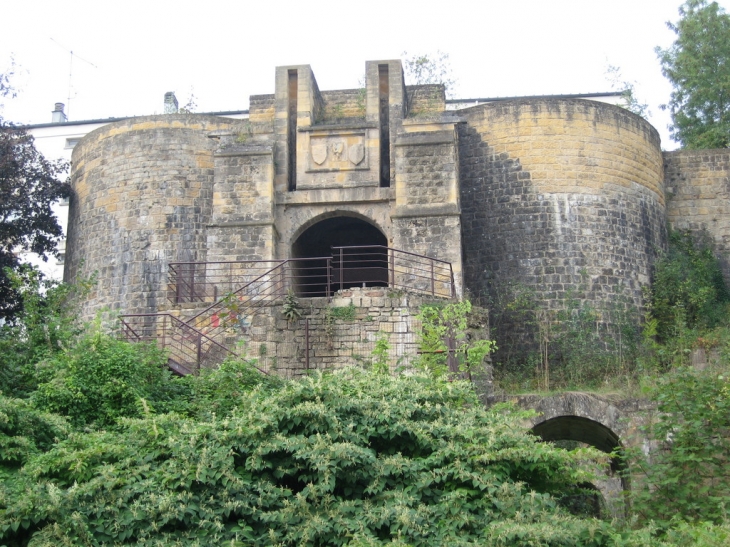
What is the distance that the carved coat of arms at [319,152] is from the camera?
18891 mm

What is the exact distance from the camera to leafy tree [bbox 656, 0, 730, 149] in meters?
25.9

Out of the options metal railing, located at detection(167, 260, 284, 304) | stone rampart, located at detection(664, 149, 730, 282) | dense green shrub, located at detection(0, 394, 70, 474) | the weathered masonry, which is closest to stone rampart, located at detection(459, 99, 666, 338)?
the weathered masonry

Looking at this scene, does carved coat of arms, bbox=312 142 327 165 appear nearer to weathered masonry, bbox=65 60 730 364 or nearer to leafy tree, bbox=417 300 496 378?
weathered masonry, bbox=65 60 730 364

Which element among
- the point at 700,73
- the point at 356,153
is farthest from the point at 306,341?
the point at 700,73

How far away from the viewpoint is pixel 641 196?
21.0m

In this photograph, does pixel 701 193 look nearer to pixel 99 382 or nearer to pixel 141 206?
pixel 141 206

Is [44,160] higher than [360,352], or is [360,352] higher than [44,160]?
[44,160]

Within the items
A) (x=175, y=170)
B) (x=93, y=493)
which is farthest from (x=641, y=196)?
(x=93, y=493)

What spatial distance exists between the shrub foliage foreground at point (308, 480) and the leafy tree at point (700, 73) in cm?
1777

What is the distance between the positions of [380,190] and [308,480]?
9542 millimetres

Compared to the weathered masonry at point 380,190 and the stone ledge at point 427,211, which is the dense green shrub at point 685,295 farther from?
the stone ledge at point 427,211

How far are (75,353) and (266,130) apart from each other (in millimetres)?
7438

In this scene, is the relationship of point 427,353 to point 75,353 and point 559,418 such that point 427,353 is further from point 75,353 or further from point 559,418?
point 75,353

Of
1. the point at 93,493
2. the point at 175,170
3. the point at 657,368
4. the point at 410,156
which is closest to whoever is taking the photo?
the point at 93,493
